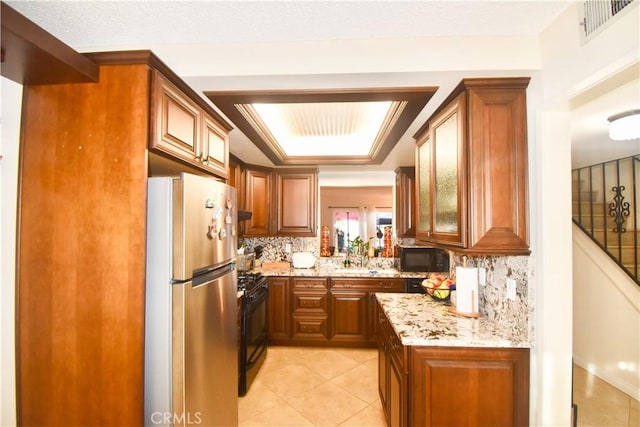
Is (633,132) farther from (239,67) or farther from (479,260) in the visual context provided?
(239,67)

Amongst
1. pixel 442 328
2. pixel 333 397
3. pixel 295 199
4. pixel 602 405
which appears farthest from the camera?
pixel 295 199

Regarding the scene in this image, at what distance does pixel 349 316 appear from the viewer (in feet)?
10.9

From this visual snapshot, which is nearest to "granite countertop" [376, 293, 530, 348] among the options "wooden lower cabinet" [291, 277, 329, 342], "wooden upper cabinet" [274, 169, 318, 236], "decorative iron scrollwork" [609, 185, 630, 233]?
"wooden lower cabinet" [291, 277, 329, 342]

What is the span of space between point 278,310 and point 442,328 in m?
2.26

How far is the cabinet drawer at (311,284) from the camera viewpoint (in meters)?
3.37

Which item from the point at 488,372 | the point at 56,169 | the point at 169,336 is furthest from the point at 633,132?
the point at 56,169

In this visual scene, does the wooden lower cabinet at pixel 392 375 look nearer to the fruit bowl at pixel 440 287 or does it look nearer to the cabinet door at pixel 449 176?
the fruit bowl at pixel 440 287

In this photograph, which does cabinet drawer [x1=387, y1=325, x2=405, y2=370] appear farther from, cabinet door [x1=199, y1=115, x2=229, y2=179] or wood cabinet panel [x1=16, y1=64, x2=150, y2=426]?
cabinet door [x1=199, y1=115, x2=229, y2=179]

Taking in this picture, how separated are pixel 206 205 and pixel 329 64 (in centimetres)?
100

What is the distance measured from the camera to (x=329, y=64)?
1407mm

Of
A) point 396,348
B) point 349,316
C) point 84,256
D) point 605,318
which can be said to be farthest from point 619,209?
point 84,256

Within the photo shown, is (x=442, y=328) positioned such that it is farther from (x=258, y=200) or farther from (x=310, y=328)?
(x=258, y=200)

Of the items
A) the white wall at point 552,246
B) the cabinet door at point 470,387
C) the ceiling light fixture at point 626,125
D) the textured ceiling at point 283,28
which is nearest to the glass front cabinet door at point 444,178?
the textured ceiling at point 283,28

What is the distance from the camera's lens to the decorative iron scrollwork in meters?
2.67
